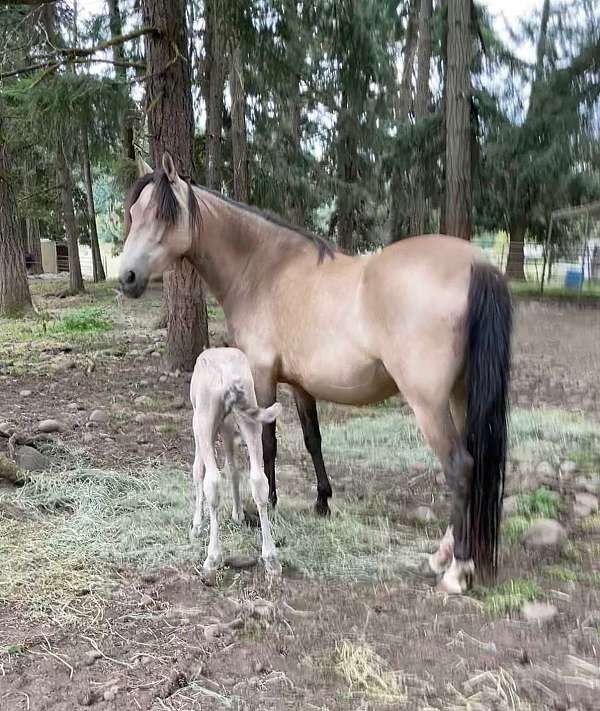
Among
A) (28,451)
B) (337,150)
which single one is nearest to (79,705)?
(28,451)

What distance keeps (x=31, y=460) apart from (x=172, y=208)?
81.2 inches

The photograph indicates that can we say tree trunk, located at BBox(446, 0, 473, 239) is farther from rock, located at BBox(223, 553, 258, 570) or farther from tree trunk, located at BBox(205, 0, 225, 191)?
rock, located at BBox(223, 553, 258, 570)

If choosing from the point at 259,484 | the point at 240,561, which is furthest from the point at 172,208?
the point at 240,561

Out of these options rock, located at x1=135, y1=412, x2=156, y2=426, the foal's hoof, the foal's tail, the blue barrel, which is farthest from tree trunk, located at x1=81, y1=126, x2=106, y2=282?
the blue barrel

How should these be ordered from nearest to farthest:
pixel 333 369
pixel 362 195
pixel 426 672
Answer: pixel 426 672, pixel 333 369, pixel 362 195

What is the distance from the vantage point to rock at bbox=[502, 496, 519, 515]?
3.60 metres

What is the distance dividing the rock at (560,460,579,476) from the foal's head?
3073mm

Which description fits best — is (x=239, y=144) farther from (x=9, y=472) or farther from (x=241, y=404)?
(x=241, y=404)

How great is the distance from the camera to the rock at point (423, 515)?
3.54m

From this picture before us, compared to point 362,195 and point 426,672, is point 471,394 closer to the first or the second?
point 426,672

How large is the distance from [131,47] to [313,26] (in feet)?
13.6

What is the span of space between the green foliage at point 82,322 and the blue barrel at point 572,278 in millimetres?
13020

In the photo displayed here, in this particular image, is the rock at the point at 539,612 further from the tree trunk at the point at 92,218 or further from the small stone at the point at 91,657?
the tree trunk at the point at 92,218

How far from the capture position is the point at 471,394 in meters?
→ 2.66
